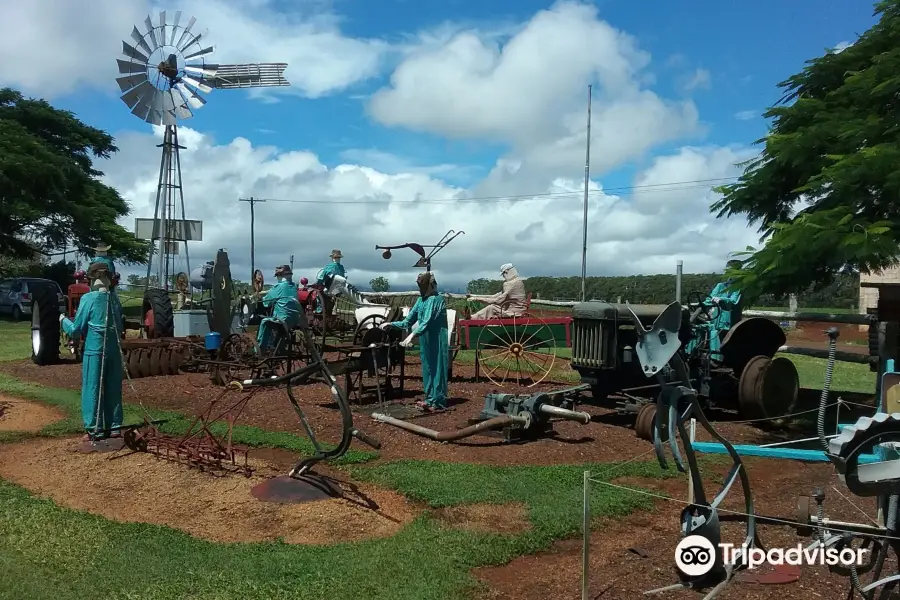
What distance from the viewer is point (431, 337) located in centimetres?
1033

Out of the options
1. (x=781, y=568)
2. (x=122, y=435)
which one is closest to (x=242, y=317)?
(x=122, y=435)

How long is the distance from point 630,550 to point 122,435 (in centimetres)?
609

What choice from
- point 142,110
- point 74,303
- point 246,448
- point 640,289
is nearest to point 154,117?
point 142,110

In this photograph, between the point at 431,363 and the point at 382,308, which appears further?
the point at 382,308

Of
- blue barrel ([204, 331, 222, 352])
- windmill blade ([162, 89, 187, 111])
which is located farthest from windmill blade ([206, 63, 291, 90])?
blue barrel ([204, 331, 222, 352])

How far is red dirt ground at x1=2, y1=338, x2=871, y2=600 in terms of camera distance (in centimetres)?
444

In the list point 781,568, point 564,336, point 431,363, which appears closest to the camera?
point 781,568

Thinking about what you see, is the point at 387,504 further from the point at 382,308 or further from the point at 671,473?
the point at 382,308

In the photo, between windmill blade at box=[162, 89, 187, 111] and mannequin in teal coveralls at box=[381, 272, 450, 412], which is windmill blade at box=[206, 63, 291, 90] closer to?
windmill blade at box=[162, 89, 187, 111]

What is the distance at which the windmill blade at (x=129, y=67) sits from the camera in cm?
2130

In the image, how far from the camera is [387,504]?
6.23 m

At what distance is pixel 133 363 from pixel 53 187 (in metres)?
23.0

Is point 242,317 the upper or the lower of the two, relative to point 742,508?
upper

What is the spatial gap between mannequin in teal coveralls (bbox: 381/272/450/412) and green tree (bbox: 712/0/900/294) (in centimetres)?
399
